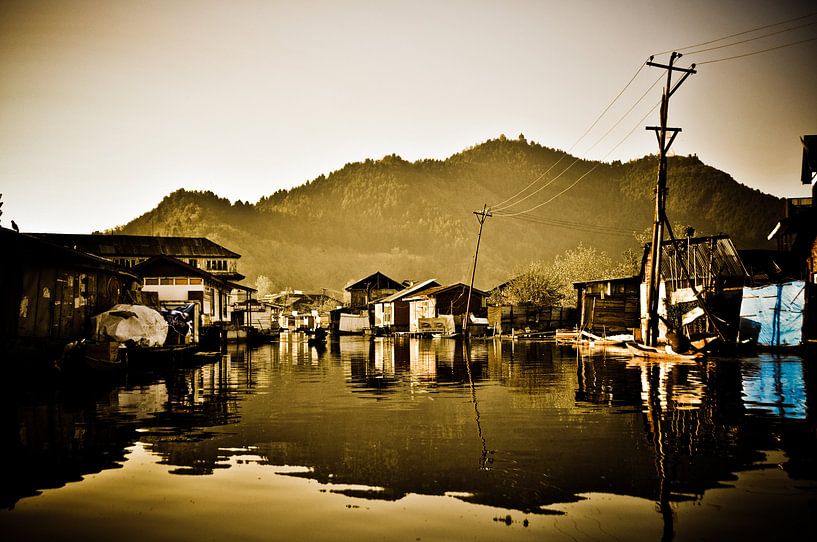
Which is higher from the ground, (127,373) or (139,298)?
(139,298)

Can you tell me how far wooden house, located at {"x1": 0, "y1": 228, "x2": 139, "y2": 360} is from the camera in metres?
21.4

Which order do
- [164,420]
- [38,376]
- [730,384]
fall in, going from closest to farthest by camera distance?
1. [164,420]
2. [730,384]
3. [38,376]

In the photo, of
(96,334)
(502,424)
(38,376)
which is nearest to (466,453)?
(502,424)

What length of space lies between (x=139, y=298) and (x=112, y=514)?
32.2 m

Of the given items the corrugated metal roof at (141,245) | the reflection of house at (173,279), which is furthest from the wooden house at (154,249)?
the reflection of house at (173,279)

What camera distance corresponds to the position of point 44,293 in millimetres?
23719

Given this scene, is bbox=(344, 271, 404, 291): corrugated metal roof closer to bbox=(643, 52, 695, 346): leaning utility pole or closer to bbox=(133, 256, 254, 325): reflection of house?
bbox=(133, 256, 254, 325): reflection of house

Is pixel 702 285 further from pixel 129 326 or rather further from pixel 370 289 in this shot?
pixel 370 289

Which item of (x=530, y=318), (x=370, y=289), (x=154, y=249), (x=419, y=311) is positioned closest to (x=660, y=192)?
(x=530, y=318)

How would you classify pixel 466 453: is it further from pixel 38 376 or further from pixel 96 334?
pixel 96 334

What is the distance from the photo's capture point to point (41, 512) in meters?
6.46

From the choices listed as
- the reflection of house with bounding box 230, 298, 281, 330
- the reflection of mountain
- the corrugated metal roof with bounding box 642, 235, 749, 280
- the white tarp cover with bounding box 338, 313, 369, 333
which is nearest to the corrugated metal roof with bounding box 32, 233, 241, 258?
the reflection of house with bounding box 230, 298, 281, 330

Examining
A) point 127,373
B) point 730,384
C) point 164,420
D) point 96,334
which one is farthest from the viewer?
point 96,334

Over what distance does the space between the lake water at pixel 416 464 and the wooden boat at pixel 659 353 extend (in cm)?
809
